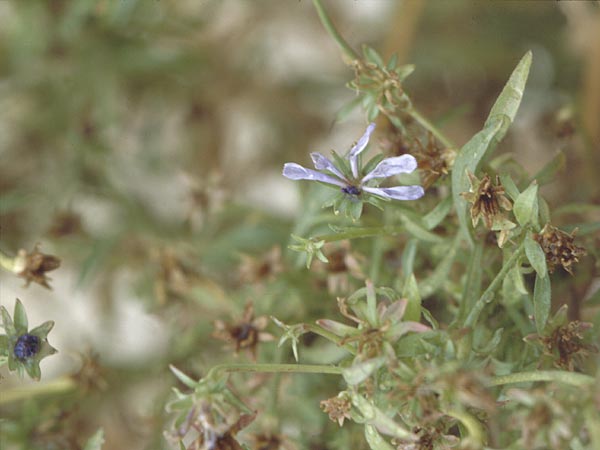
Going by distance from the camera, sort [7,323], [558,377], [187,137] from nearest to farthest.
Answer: [558,377] → [7,323] → [187,137]

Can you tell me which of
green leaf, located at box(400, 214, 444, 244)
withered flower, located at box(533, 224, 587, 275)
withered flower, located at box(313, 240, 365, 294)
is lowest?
withered flower, located at box(313, 240, 365, 294)

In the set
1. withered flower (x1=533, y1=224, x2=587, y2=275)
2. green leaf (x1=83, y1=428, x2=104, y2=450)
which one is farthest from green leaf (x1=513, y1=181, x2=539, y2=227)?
green leaf (x1=83, y1=428, x2=104, y2=450)

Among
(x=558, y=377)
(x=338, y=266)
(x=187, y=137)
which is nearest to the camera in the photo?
(x=558, y=377)

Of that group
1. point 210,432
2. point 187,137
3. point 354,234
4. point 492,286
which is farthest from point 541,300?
point 187,137

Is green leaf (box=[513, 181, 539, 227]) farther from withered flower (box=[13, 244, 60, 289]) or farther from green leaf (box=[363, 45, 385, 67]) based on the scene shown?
withered flower (box=[13, 244, 60, 289])

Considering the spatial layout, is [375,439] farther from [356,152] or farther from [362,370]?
[356,152]

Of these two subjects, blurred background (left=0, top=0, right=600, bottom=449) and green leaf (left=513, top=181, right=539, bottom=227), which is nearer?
green leaf (left=513, top=181, right=539, bottom=227)

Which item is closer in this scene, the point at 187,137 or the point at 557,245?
the point at 557,245
